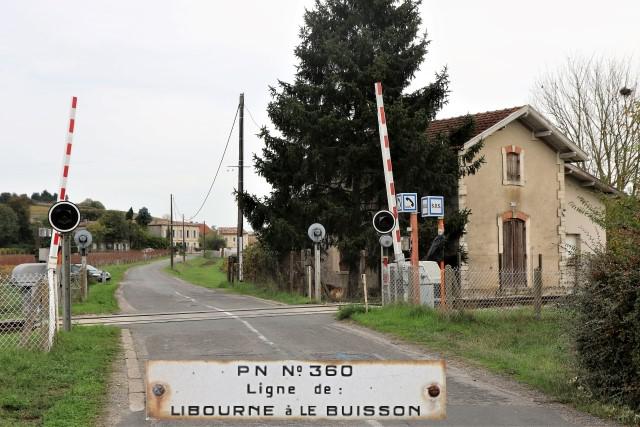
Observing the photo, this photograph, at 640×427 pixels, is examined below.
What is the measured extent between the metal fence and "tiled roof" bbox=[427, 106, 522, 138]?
31.2ft

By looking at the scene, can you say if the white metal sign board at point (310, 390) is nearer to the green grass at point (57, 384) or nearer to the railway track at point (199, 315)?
the green grass at point (57, 384)

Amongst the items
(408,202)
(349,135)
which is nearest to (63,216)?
(408,202)

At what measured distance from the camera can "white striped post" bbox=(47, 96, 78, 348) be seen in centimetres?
975

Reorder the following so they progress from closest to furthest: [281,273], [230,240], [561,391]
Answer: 1. [561,391]
2. [281,273]
3. [230,240]

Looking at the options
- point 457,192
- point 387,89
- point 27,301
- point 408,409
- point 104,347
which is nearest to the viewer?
point 408,409

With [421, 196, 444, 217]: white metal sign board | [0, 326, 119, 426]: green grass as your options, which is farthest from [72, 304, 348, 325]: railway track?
[0, 326, 119, 426]: green grass

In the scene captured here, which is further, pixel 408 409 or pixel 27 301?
pixel 27 301

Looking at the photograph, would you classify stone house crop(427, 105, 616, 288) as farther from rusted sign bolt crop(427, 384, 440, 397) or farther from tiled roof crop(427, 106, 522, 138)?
rusted sign bolt crop(427, 384, 440, 397)

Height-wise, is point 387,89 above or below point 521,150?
above

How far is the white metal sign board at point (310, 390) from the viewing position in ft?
10.6

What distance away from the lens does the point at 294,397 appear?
3.28 m

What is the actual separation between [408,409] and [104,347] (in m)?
8.63

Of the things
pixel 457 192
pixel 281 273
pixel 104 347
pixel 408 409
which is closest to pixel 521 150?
pixel 457 192

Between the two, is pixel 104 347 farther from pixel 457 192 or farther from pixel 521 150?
pixel 521 150
